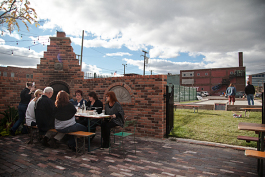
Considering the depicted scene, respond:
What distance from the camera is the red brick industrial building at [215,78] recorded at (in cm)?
4950

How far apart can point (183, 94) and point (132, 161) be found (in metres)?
22.6

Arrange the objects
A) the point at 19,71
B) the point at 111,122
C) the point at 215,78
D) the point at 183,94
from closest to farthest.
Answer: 1. the point at 111,122
2. the point at 183,94
3. the point at 19,71
4. the point at 215,78

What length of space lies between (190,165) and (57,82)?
6378 mm

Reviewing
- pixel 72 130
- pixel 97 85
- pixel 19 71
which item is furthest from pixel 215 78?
pixel 72 130

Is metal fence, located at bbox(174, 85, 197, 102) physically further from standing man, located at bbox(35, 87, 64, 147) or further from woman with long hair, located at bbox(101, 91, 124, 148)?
standing man, located at bbox(35, 87, 64, 147)

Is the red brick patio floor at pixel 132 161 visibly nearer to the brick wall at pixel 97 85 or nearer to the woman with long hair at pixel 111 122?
the woman with long hair at pixel 111 122

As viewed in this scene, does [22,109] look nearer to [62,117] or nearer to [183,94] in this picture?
[62,117]

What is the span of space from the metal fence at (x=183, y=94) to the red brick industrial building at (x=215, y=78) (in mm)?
25474

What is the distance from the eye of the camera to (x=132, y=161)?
3.83 metres

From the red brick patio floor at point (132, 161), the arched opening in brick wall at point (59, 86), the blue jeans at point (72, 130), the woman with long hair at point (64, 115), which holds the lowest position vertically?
the red brick patio floor at point (132, 161)

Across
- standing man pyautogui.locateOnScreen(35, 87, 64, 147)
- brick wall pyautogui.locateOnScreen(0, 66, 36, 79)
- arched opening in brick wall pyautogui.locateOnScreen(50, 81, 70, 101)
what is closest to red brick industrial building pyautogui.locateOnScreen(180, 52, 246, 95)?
brick wall pyautogui.locateOnScreen(0, 66, 36, 79)

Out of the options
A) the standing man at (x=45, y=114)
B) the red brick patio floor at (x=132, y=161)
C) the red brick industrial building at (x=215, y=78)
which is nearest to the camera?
the red brick patio floor at (x=132, y=161)

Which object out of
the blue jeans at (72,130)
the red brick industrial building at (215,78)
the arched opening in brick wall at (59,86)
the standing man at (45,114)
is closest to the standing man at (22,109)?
the arched opening in brick wall at (59,86)

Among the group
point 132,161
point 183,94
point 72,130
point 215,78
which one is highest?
point 215,78
